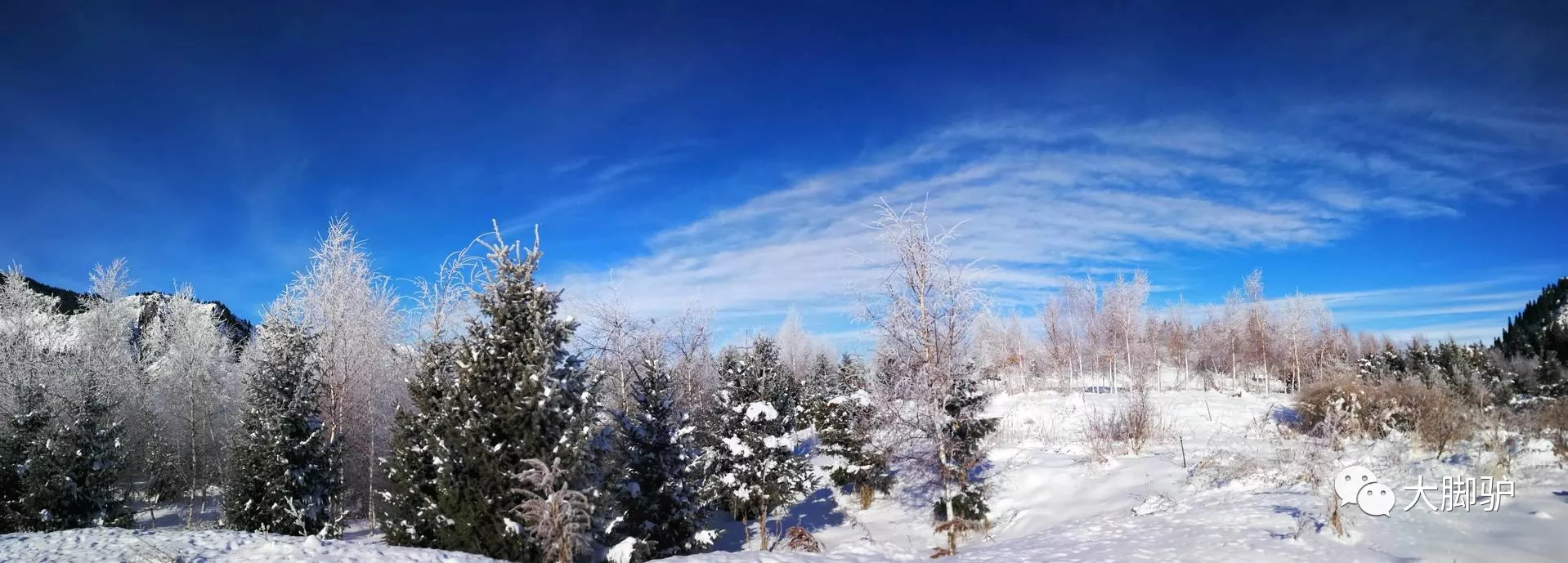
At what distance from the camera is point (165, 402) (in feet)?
98.2

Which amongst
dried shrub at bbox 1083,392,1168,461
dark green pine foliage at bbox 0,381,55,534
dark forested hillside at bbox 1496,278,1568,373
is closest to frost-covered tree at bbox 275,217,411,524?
dark green pine foliage at bbox 0,381,55,534

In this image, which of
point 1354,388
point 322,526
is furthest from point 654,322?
point 1354,388

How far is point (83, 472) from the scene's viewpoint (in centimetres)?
1683

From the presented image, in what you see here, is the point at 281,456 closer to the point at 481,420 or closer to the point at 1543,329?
the point at 481,420

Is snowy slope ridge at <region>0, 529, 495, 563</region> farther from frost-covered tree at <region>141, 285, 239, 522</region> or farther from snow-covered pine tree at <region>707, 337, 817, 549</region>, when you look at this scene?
frost-covered tree at <region>141, 285, 239, 522</region>

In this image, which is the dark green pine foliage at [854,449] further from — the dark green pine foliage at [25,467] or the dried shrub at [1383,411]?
the dark green pine foliage at [25,467]

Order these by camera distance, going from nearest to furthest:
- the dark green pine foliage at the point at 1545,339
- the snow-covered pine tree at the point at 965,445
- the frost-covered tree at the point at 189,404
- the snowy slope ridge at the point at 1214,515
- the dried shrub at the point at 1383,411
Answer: the snowy slope ridge at the point at 1214,515 < the dried shrub at the point at 1383,411 < the snow-covered pine tree at the point at 965,445 < the dark green pine foliage at the point at 1545,339 < the frost-covered tree at the point at 189,404

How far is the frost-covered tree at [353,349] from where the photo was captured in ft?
67.9

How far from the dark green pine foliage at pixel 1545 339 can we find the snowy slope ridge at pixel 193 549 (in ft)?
92.2

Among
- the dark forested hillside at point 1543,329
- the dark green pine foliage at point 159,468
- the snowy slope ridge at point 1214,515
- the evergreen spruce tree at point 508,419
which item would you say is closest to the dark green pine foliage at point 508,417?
the evergreen spruce tree at point 508,419

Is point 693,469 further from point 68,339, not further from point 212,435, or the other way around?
point 68,339

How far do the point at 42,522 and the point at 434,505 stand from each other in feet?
43.3

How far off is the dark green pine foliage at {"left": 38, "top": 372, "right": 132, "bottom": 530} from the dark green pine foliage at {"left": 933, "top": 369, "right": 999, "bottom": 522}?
19.6m

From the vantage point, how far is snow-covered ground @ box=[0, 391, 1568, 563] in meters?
8.41
